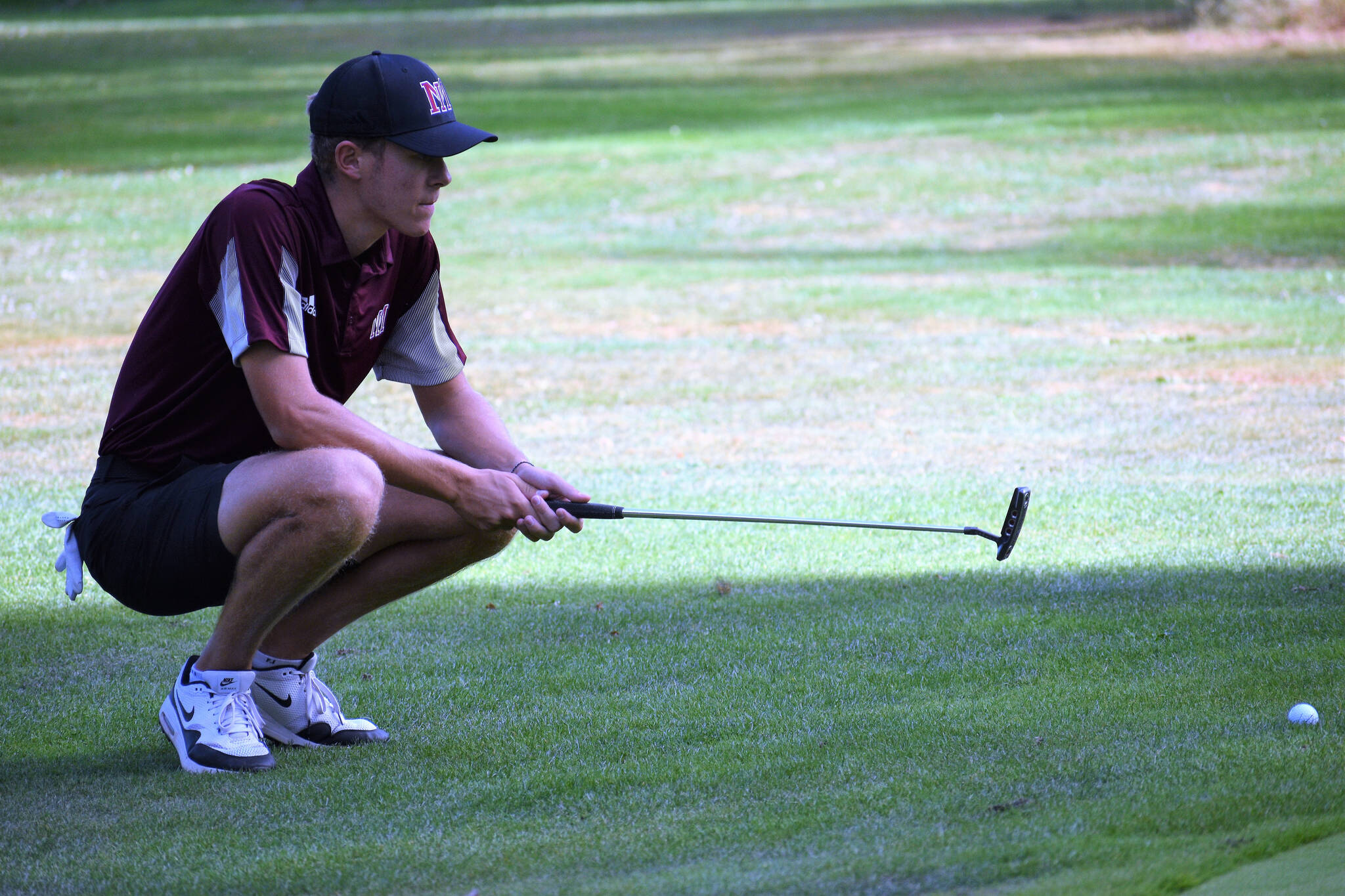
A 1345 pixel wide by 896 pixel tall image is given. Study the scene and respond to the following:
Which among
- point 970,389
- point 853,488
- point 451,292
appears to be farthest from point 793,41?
point 853,488

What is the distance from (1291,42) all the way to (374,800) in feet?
96.1

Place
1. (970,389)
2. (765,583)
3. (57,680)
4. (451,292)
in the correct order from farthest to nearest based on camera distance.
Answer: (451,292) < (970,389) < (765,583) < (57,680)

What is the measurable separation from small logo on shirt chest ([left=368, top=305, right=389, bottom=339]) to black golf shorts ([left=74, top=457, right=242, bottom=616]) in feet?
1.55

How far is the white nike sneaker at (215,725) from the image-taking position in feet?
12.6

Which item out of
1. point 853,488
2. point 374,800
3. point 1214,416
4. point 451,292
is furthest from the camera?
point 451,292

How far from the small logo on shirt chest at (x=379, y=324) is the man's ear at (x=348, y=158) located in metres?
0.38

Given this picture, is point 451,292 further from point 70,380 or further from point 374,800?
point 374,800

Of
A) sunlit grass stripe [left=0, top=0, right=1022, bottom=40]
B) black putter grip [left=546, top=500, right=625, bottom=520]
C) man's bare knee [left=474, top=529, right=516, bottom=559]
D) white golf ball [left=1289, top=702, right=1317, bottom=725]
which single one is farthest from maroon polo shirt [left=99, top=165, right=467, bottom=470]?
sunlit grass stripe [left=0, top=0, right=1022, bottom=40]

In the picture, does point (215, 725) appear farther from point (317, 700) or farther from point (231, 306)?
point (231, 306)

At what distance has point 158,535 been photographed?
148 inches

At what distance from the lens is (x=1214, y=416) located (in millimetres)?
8953

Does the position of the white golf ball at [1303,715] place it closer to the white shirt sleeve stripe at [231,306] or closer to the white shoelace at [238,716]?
the white shoelace at [238,716]

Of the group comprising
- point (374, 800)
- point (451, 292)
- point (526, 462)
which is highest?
point (526, 462)

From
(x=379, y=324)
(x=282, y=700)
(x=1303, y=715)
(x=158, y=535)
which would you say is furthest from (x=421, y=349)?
(x=1303, y=715)
